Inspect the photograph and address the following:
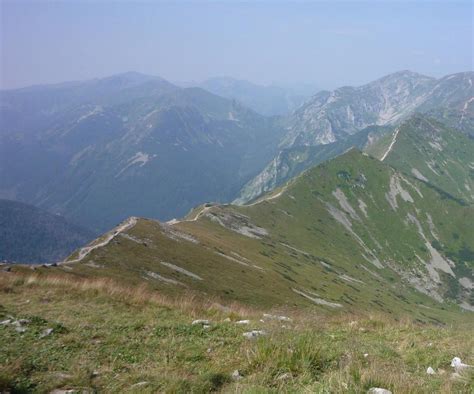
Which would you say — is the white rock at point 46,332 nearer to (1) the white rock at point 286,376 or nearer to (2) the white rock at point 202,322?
(2) the white rock at point 202,322

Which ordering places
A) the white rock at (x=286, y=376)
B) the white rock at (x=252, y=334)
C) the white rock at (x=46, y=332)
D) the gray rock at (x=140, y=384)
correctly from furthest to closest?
the white rock at (x=252, y=334), the white rock at (x=46, y=332), the white rock at (x=286, y=376), the gray rock at (x=140, y=384)

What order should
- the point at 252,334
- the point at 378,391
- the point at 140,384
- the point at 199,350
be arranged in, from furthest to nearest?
the point at 252,334 → the point at 199,350 → the point at 140,384 → the point at 378,391

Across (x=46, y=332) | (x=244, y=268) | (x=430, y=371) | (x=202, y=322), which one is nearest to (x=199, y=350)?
(x=202, y=322)

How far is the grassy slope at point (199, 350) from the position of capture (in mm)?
8133

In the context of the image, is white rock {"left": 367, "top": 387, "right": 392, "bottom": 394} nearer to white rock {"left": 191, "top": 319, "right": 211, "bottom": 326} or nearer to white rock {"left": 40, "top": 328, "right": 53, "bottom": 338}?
white rock {"left": 191, "top": 319, "right": 211, "bottom": 326}

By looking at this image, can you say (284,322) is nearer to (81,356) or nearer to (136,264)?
(81,356)

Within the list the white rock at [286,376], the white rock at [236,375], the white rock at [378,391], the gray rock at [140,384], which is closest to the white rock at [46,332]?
the gray rock at [140,384]

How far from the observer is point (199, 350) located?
34.7ft

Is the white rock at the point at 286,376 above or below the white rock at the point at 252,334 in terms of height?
above

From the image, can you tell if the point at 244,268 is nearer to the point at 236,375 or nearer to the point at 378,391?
the point at 236,375

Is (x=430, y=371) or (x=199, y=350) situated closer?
(x=430, y=371)

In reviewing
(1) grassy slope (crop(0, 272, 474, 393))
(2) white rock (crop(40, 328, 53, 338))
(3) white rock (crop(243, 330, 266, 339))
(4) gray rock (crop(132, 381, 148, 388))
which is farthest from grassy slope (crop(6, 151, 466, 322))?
(4) gray rock (crop(132, 381, 148, 388))

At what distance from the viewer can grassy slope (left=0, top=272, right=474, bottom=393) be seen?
320 inches

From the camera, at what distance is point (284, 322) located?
13.6m
